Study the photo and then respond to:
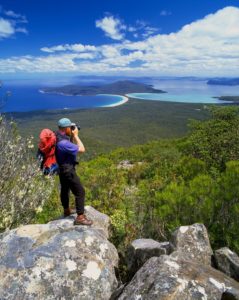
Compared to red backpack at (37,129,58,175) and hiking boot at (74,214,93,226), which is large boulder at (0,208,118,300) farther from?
red backpack at (37,129,58,175)

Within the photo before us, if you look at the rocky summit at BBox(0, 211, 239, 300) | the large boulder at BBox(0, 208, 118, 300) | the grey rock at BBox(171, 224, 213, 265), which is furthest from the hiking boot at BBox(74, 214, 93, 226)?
the grey rock at BBox(171, 224, 213, 265)

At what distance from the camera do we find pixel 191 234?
549 centimetres

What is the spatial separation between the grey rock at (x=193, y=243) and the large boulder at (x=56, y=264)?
3.65 feet

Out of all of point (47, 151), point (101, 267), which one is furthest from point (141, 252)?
point (47, 151)

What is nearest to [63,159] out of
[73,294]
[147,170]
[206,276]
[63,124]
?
[63,124]

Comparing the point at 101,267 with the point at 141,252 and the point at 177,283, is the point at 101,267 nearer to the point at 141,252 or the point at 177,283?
the point at 141,252

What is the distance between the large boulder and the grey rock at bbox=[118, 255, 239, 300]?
73 centimetres

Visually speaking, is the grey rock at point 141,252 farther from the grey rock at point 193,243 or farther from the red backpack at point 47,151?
the red backpack at point 47,151

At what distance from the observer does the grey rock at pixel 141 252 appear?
5262 millimetres

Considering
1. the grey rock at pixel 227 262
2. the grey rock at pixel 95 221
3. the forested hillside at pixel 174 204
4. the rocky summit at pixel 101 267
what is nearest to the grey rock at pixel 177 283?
the rocky summit at pixel 101 267

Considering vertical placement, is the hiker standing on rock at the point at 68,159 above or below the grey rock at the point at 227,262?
above

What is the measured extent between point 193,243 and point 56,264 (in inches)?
85.2

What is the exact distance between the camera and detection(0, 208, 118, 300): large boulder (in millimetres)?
4648

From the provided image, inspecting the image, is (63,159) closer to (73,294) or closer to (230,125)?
(73,294)
